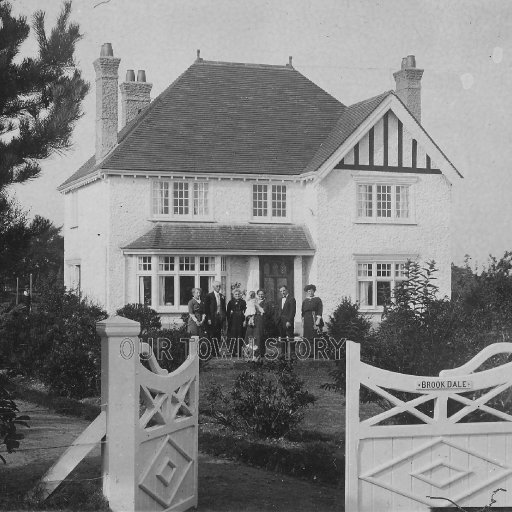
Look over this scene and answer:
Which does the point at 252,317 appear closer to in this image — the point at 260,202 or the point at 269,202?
the point at 269,202

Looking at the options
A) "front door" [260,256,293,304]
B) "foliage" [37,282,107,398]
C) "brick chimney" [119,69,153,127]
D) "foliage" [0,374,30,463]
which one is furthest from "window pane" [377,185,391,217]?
"foliage" [0,374,30,463]

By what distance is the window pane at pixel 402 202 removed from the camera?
109 feet

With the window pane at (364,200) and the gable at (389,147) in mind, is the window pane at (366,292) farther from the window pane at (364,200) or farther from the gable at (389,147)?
the gable at (389,147)

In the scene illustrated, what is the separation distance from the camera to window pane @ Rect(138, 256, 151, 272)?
30656 mm

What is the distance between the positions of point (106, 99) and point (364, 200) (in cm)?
926

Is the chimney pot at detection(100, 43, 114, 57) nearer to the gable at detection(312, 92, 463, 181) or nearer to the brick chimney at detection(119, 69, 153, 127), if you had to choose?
the brick chimney at detection(119, 69, 153, 127)

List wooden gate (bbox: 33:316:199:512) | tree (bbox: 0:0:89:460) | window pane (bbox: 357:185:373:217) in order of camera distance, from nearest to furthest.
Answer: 1. wooden gate (bbox: 33:316:199:512)
2. tree (bbox: 0:0:89:460)
3. window pane (bbox: 357:185:373:217)

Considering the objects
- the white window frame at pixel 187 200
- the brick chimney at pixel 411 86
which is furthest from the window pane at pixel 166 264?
the brick chimney at pixel 411 86

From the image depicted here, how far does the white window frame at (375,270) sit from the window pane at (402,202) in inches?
57.5

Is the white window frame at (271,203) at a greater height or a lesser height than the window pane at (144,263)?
greater

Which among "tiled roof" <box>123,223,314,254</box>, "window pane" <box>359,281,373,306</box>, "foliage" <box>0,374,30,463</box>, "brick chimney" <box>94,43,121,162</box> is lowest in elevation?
"foliage" <box>0,374,30,463</box>

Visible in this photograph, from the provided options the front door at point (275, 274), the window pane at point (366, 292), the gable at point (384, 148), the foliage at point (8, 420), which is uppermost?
the gable at point (384, 148)

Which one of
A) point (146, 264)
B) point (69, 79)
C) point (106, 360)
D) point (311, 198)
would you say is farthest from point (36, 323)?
point (311, 198)

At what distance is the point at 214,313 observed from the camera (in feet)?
76.1
